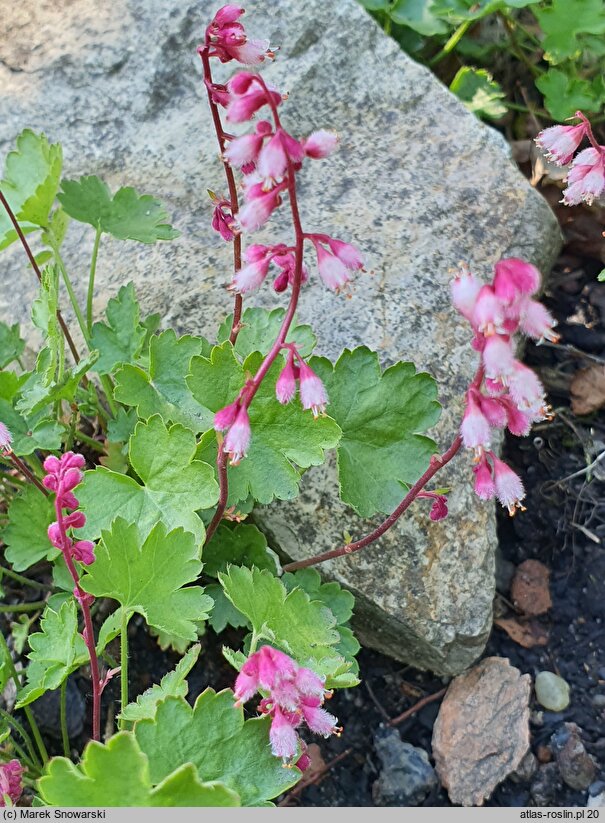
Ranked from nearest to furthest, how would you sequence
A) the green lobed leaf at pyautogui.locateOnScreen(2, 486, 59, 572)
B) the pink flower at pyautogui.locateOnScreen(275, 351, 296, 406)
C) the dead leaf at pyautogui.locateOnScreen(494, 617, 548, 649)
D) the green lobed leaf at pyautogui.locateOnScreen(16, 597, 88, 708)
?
the pink flower at pyautogui.locateOnScreen(275, 351, 296, 406), the green lobed leaf at pyautogui.locateOnScreen(16, 597, 88, 708), the green lobed leaf at pyautogui.locateOnScreen(2, 486, 59, 572), the dead leaf at pyautogui.locateOnScreen(494, 617, 548, 649)

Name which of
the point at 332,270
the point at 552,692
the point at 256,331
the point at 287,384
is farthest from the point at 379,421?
the point at 552,692

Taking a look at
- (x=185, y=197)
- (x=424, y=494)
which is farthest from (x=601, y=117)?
(x=424, y=494)

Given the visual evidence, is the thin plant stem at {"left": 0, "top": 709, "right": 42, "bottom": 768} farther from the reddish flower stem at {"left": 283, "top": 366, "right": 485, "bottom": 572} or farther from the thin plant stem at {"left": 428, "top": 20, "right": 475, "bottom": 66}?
the thin plant stem at {"left": 428, "top": 20, "right": 475, "bottom": 66}

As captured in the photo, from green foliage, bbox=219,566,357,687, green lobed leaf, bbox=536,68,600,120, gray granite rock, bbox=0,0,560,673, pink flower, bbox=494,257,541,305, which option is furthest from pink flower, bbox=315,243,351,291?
green lobed leaf, bbox=536,68,600,120

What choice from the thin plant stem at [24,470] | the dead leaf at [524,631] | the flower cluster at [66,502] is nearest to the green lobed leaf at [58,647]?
the flower cluster at [66,502]

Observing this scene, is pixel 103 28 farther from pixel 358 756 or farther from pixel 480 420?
pixel 358 756
